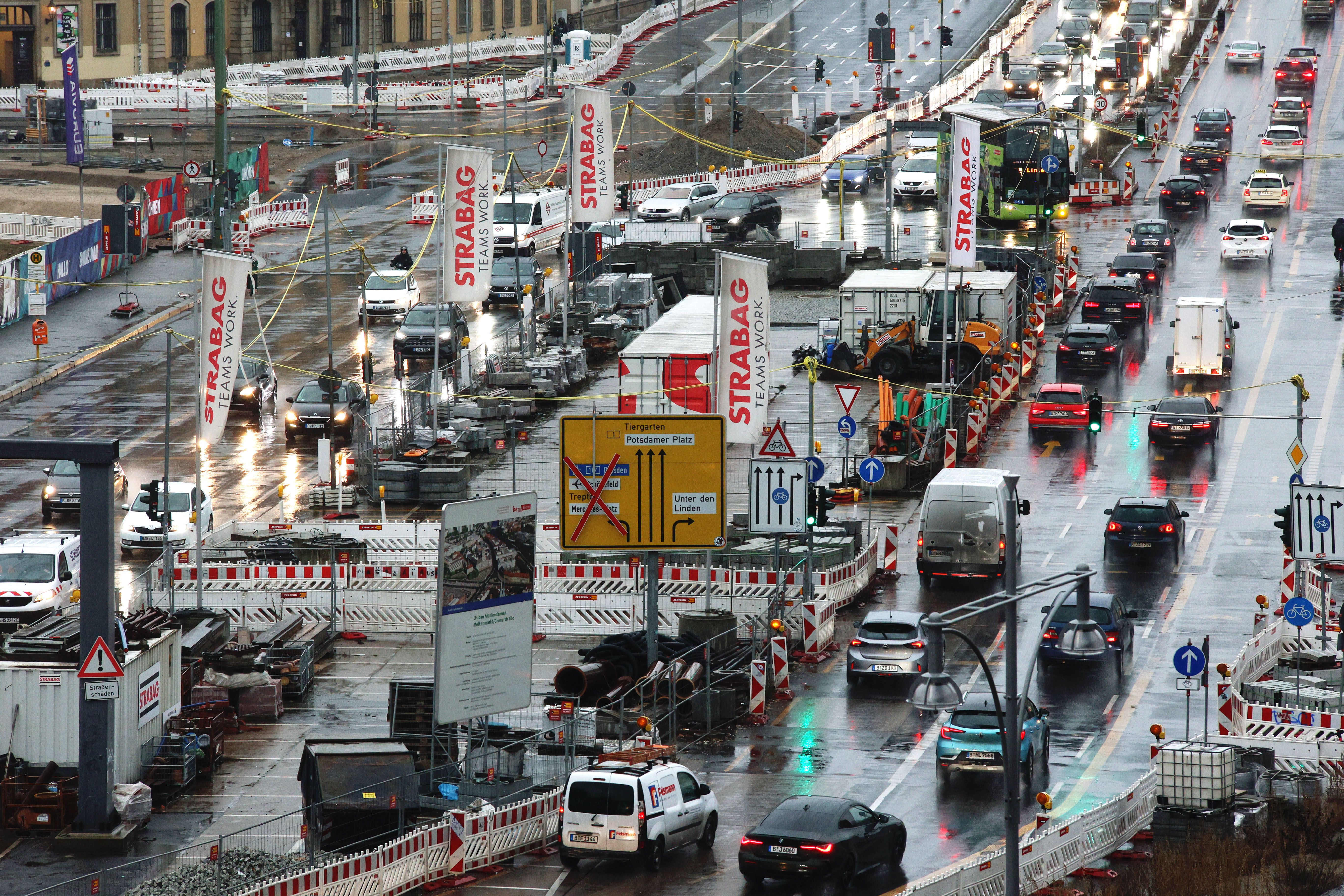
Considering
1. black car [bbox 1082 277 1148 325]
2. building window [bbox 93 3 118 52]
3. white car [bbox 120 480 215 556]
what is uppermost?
building window [bbox 93 3 118 52]

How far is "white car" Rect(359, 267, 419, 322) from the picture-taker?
221 feet

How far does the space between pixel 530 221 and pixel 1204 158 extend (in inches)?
1115

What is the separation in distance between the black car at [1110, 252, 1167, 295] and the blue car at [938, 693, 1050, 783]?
1471 inches

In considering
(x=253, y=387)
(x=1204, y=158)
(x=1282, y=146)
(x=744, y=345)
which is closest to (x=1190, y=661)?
(x=744, y=345)

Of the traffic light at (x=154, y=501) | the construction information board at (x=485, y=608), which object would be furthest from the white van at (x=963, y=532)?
the traffic light at (x=154, y=501)

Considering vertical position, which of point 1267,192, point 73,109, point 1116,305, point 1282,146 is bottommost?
point 1116,305

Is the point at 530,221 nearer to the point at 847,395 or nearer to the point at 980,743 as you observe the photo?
the point at 847,395

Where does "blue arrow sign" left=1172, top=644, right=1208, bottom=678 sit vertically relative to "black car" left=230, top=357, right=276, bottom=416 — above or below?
below

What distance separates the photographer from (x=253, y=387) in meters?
57.8

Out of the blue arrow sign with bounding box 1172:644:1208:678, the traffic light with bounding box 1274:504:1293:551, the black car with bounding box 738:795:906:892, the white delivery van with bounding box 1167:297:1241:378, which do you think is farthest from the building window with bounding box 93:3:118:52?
the black car with bounding box 738:795:906:892

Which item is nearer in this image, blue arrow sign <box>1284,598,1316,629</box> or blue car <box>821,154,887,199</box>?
blue arrow sign <box>1284,598,1316,629</box>

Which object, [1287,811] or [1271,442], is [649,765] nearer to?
[1287,811]

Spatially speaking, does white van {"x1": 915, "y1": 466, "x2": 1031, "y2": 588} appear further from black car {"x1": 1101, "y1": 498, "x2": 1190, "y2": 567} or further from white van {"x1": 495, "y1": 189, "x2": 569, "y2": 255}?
white van {"x1": 495, "y1": 189, "x2": 569, "y2": 255}

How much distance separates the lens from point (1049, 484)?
1991 inches
